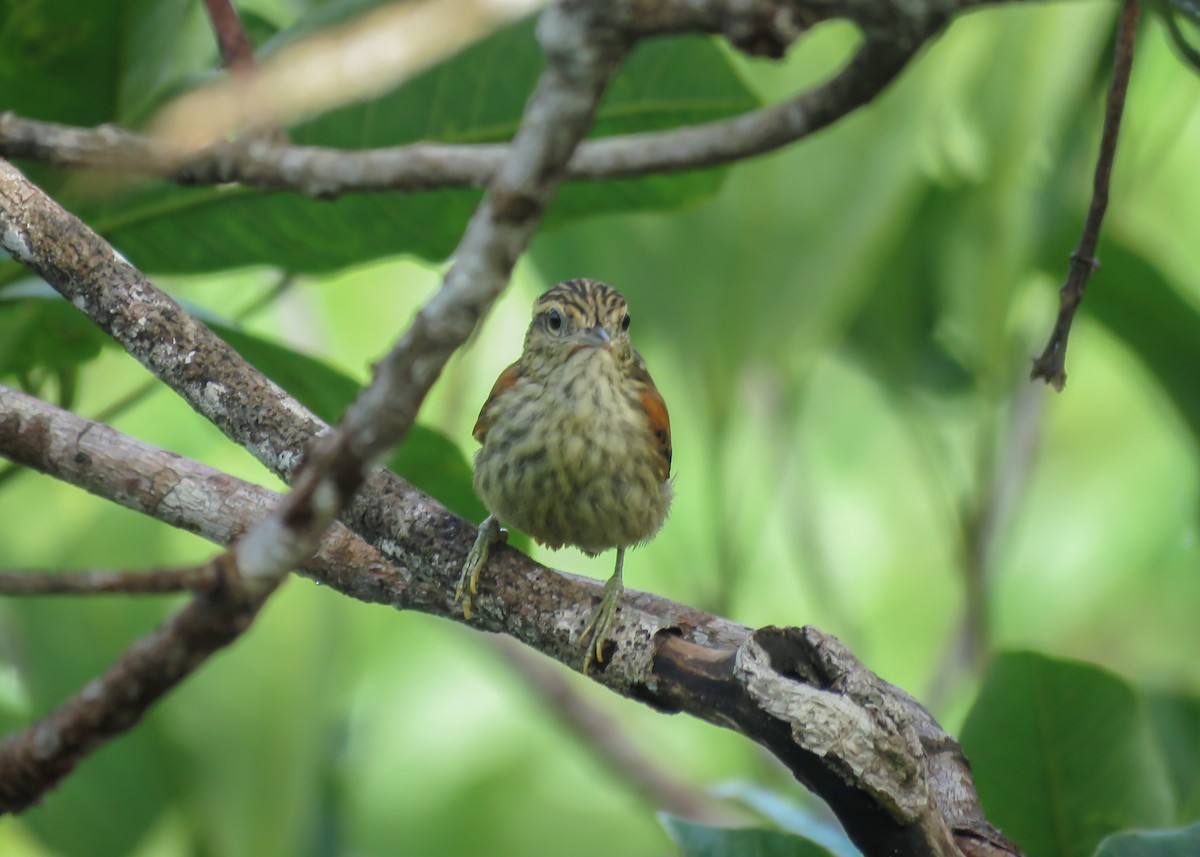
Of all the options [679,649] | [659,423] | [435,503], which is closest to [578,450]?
[659,423]

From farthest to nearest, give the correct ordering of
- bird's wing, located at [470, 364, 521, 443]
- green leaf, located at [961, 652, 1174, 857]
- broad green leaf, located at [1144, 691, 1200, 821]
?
broad green leaf, located at [1144, 691, 1200, 821] < bird's wing, located at [470, 364, 521, 443] < green leaf, located at [961, 652, 1174, 857]

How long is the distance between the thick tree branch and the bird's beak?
71cm

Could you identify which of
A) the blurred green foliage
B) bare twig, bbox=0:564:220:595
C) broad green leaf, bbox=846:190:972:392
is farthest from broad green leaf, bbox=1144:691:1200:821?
bare twig, bbox=0:564:220:595

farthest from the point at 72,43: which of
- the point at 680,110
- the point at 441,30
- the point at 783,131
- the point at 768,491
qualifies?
the point at 768,491

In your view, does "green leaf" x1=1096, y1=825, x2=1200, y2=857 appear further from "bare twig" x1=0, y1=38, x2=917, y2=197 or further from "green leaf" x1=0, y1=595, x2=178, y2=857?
"green leaf" x1=0, y1=595, x2=178, y2=857

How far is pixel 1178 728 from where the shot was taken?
3.16m

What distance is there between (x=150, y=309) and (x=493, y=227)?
3.41 ft

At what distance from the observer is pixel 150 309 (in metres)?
2.08

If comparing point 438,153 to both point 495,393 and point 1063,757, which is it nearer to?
point 495,393

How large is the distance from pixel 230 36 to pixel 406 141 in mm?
882

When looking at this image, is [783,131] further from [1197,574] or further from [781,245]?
[1197,574]

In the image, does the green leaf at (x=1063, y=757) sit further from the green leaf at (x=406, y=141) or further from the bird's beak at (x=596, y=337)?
the green leaf at (x=406, y=141)

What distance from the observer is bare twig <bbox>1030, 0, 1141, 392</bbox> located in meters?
1.87

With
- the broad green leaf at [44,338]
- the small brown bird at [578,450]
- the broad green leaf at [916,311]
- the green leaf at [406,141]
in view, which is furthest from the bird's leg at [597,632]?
A: the broad green leaf at [916,311]
